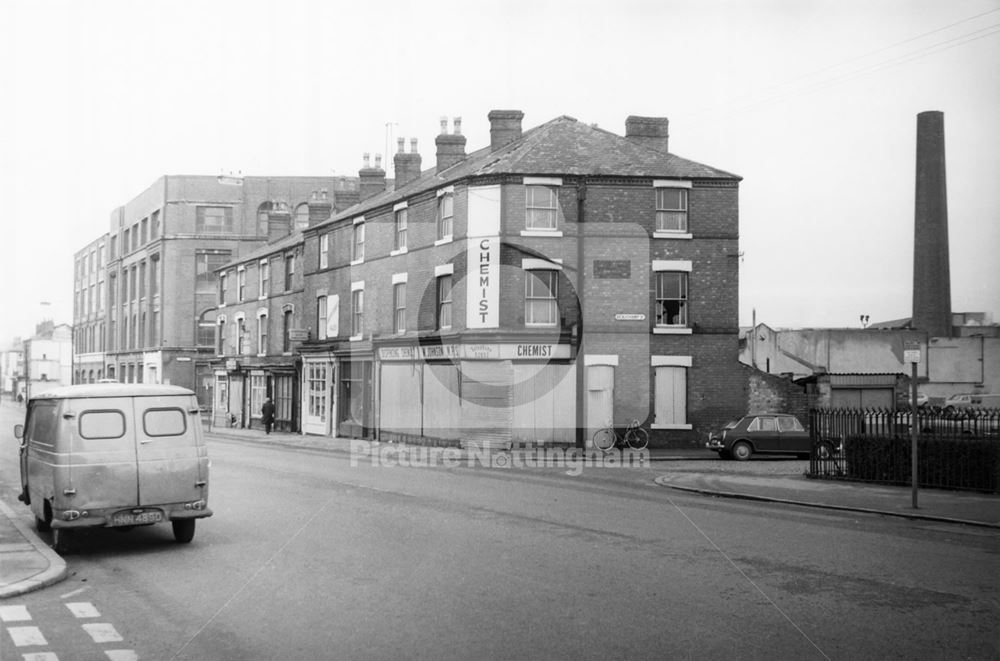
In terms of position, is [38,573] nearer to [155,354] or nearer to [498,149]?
[498,149]

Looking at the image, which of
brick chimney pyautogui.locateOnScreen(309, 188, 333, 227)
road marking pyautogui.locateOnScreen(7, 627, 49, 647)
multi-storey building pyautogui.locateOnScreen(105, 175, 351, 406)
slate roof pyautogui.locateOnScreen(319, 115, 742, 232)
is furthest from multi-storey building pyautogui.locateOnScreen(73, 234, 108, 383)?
road marking pyautogui.locateOnScreen(7, 627, 49, 647)

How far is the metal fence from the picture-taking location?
17891mm

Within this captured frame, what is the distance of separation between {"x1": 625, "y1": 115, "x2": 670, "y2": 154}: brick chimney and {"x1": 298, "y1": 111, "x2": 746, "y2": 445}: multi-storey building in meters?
0.95

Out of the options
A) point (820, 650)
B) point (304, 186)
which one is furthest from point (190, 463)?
point (304, 186)

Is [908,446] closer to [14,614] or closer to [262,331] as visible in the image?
[14,614]

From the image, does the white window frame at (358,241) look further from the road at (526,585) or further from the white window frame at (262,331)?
the road at (526,585)

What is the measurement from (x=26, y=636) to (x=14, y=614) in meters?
0.90

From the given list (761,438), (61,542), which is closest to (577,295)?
(761,438)

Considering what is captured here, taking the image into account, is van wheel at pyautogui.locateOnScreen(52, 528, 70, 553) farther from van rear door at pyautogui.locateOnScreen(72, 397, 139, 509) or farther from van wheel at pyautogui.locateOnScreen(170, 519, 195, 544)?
van wheel at pyautogui.locateOnScreen(170, 519, 195, 544)

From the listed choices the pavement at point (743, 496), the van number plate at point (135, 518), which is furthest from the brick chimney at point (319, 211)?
the van number plate at point (135, 518)

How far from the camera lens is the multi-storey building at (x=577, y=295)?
2967 centimetres

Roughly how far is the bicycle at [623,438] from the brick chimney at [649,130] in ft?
35.0

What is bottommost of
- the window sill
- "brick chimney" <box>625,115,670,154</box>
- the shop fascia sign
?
the shop fascia sign

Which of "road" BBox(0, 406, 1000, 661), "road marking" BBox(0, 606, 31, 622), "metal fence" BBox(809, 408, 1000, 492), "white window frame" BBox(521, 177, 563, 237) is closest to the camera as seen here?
"road" BBox(0, 406, 1000, 661)
